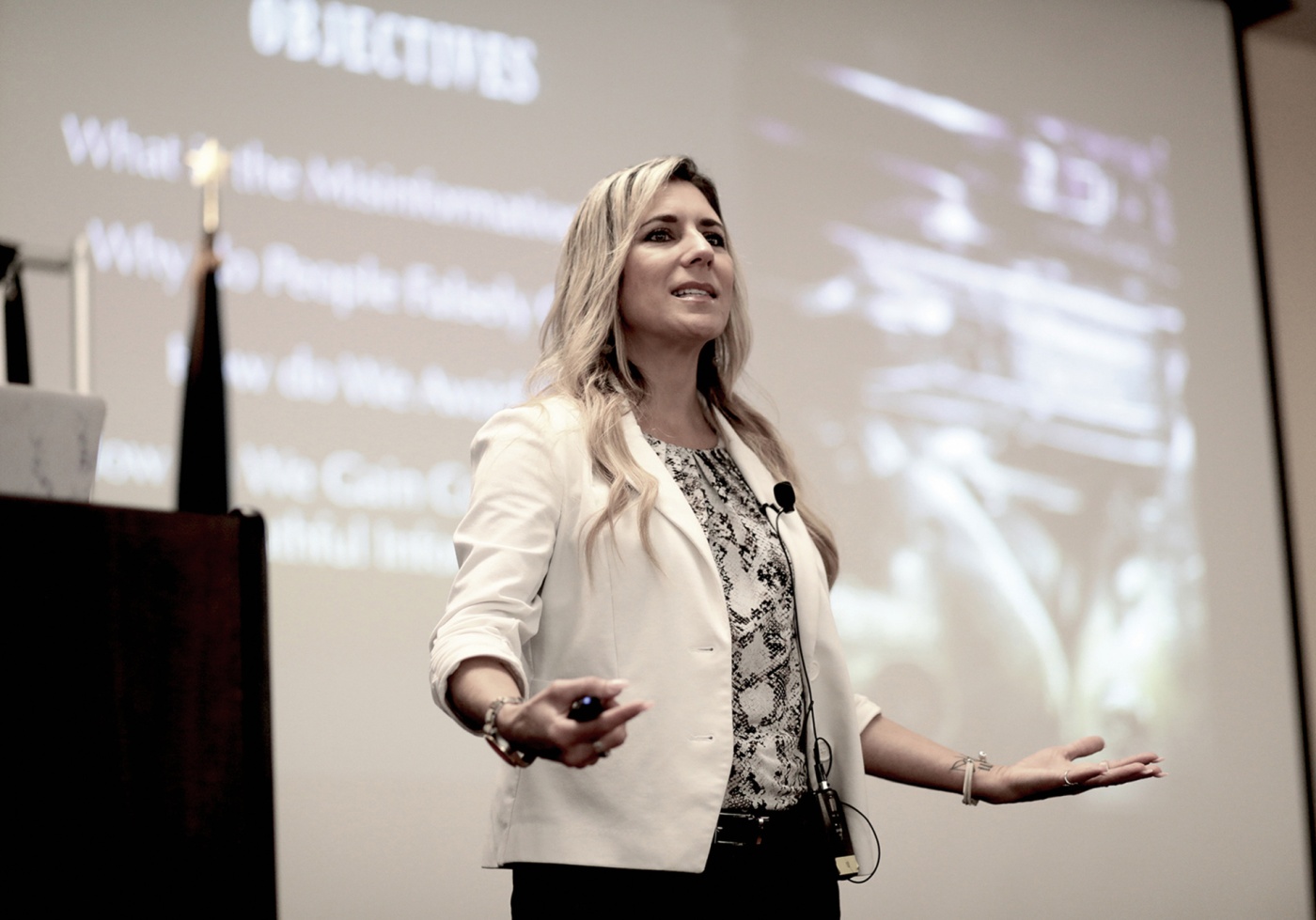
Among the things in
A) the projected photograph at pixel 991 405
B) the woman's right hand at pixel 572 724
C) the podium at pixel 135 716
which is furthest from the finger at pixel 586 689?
the projected photograph at pixel 991 405

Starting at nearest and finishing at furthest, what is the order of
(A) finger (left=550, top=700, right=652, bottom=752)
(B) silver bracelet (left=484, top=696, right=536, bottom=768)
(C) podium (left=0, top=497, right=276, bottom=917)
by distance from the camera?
(C) podium (left=0, top=497, right=276, bottom=917) < (A) finger (left=550, top=700, right=652, bottom=752) < (B) silver bracelet (left=484, top=696, right=536, bottom=768)

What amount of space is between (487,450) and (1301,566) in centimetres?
439

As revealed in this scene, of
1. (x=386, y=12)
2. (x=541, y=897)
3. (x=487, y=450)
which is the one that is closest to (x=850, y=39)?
(x=386, y=12)

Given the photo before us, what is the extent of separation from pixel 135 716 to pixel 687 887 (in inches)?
28.4

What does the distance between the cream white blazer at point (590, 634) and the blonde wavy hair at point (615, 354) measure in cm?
3

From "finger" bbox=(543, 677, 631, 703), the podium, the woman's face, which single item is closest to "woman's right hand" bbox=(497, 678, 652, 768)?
"finger" bbox=(543, 677, 631, 703)

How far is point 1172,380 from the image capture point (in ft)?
15.8

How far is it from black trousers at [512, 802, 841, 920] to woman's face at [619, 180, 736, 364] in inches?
26.0

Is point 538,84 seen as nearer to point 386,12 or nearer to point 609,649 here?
point 386,12

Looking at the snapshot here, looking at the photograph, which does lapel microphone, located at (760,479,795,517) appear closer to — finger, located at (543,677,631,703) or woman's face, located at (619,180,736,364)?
woman's face, located at (619,180,736,364)

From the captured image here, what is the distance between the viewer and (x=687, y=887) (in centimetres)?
143

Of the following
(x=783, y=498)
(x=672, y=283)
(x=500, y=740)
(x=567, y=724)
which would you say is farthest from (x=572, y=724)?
(x=672, y=283)

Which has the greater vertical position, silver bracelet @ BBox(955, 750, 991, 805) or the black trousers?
silver bracelet @ BBox(955, 750, 991, 805)

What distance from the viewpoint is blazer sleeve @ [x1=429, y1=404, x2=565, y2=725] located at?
1.38 m
